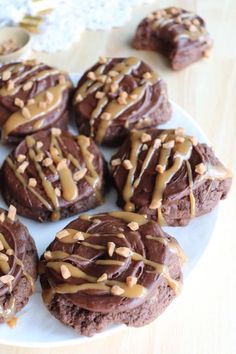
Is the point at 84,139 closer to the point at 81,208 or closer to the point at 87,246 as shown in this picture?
the point at 81,208

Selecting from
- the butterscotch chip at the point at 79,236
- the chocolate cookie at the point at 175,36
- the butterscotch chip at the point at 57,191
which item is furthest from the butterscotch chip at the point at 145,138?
the chocolate cookie at the point at 175,36

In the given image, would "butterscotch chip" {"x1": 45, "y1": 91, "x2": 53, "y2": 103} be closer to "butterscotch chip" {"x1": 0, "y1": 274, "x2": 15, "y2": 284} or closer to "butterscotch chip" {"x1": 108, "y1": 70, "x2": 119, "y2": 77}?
"butterscotch chip" {"x1": 108, "y1": 70, "x2": 119, "y2": 77}

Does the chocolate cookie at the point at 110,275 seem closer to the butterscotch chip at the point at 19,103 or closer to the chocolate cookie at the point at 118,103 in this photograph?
the chocolate cookie at the point at 118,103

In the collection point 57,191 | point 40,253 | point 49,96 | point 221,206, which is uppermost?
point 49,96

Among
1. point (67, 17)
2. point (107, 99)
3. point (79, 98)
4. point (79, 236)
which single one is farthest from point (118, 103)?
point (67, 17)

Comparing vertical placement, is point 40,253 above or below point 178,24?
below

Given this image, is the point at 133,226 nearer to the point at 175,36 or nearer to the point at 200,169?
the point at 200,169
